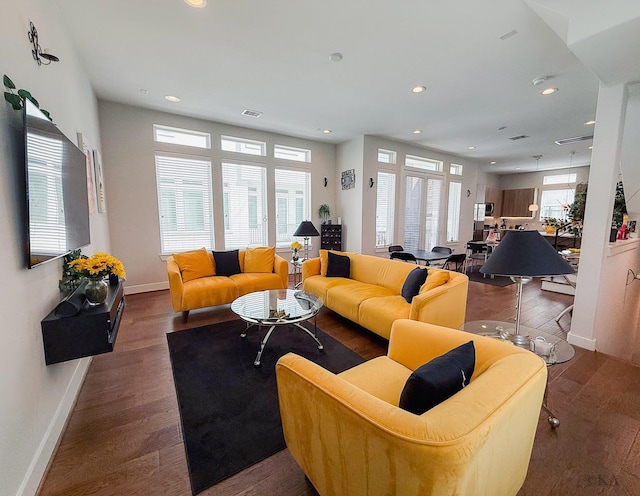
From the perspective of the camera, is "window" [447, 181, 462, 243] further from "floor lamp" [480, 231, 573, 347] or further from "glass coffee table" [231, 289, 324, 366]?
"floor lamp" [480, 231, 573, 347]

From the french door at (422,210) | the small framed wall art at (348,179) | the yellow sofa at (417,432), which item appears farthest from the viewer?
the french door at (422,210)

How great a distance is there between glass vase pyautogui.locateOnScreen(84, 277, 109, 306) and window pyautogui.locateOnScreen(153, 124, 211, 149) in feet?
11.9

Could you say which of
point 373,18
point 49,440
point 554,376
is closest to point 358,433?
point 49,440

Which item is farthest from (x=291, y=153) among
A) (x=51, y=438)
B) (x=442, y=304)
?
(x=51, y=438)

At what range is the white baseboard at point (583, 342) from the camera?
2818 millimetres

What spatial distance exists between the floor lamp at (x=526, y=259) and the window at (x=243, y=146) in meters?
4.95

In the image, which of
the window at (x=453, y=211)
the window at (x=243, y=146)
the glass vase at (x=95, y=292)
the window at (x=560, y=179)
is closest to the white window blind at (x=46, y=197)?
the glass vase at (x=95, y=292)

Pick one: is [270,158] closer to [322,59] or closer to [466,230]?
[322,59]

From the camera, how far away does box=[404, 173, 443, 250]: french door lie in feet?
22.4

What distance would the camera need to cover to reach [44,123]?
156 cm

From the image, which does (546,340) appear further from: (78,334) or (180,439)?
(78,334)

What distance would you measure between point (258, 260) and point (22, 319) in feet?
9.74

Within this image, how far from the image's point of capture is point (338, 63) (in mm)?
3102

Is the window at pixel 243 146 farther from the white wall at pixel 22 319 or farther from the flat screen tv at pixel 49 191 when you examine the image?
the flat screen tv at pixel 49 191
